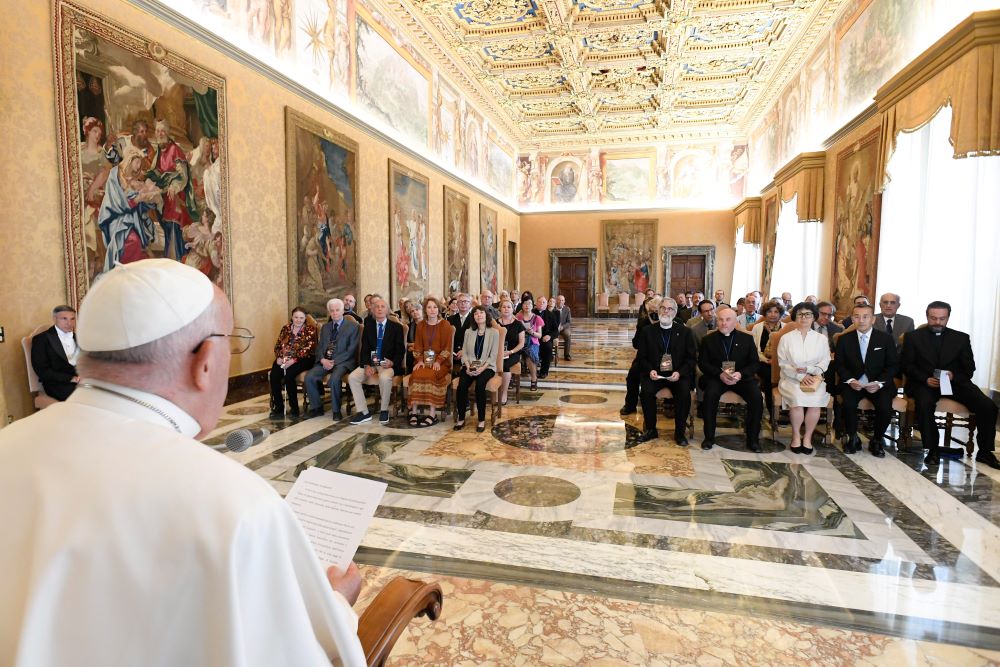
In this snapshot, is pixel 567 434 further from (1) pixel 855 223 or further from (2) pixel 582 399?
(1) pixel 855 223

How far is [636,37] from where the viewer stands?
1340 cm

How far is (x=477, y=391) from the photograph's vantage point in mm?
6820

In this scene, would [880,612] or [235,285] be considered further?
[235,285]

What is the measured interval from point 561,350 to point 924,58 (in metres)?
9.06

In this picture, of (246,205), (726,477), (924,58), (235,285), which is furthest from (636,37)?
(726,477)

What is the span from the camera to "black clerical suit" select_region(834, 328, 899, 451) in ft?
18.8

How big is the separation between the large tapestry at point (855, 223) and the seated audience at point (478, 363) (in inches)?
271

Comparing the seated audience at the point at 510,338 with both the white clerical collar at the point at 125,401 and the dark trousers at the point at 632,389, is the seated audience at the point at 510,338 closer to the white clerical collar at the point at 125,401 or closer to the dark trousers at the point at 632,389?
the dark trousers at the point at 632,389

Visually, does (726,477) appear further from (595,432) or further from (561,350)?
(561,350)

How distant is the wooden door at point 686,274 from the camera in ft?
76.0

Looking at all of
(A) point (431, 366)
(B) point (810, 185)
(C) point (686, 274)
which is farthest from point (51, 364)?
(C) point (686, 274)

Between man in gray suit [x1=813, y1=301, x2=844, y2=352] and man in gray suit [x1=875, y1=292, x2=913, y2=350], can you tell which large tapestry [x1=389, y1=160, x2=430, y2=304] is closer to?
man in gray suit [x1=813, y1=301, x2=844, y2=352]

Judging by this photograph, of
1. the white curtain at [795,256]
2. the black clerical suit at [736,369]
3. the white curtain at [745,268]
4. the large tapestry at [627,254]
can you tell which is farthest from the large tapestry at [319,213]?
the large tapestry at [627,254]

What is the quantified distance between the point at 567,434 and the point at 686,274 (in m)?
18.8
